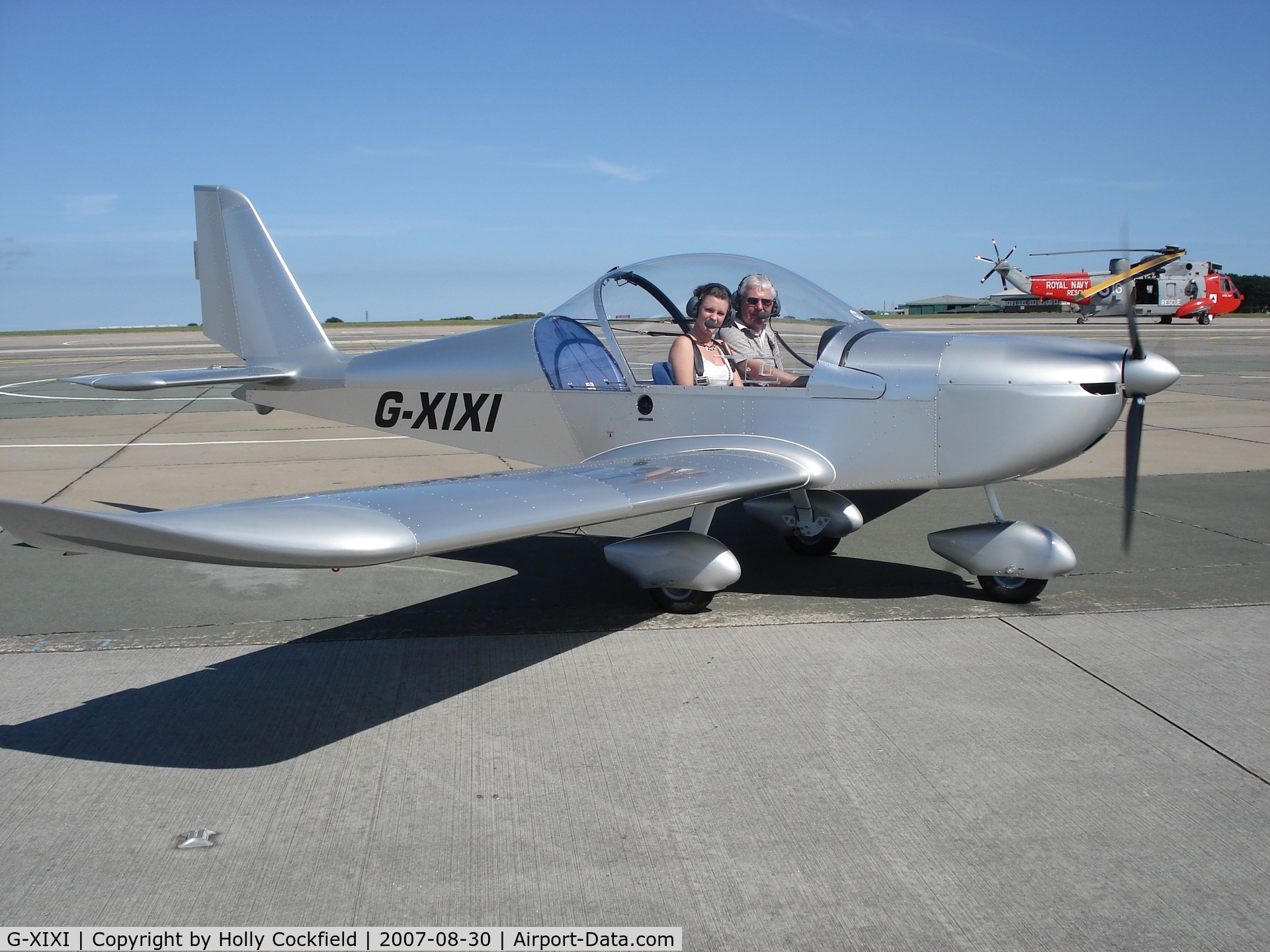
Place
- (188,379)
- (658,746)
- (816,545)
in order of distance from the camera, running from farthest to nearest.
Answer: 1. (188,379)
2. (816,545)
3. (658,746)

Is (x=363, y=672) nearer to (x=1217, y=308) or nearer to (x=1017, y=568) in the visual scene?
(x=1017, y=568)

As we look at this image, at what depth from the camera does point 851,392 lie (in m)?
5.63

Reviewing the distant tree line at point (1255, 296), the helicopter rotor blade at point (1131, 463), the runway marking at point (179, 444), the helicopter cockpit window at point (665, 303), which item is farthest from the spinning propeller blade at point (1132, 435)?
the distant tree line at point (1255, 296)

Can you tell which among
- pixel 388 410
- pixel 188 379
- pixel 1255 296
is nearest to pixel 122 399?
pixel 188 379

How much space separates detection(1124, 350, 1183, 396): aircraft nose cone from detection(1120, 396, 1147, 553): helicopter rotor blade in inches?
3.2

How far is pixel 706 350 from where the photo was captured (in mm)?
6223

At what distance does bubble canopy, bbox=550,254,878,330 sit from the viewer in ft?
20.4

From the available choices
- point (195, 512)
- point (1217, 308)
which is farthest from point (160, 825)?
point (1217, 308)

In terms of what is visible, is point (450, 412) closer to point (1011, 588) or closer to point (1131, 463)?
point (1011, 588)

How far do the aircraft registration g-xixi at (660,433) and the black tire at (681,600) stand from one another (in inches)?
0.5

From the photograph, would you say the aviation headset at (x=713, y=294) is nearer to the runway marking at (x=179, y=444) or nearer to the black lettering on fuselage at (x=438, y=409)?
the black lettering on fuselage at (x=438, y=409)

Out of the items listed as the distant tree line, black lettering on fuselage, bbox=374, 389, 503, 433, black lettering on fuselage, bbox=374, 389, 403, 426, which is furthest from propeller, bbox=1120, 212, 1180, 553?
the distant tree line

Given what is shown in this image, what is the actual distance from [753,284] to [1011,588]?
247 centimetres

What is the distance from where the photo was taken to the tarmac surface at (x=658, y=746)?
2.87 meters
